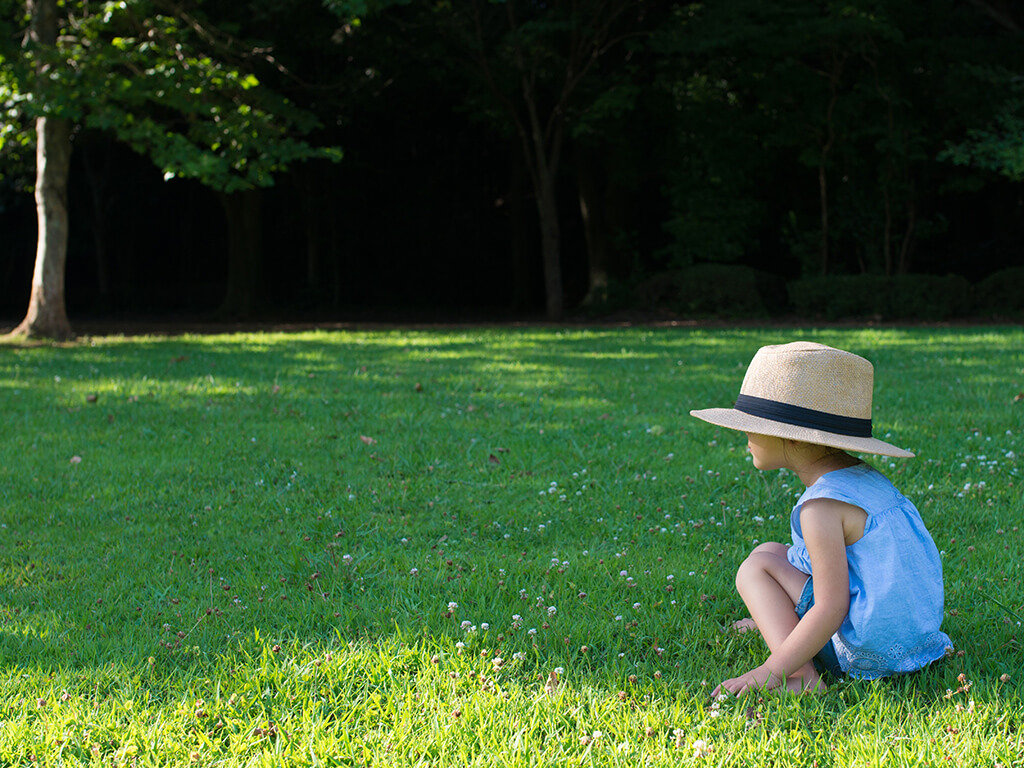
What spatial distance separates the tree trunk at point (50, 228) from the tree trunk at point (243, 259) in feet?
28.4

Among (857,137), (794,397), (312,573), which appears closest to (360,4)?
(312,573)

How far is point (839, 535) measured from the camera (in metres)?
2.70

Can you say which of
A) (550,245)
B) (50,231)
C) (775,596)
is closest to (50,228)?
(50,231)

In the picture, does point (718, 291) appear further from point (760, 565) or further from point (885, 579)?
point (885, 579)

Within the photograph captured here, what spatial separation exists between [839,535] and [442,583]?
→ 175 cm

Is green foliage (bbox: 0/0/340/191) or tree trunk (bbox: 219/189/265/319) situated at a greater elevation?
green foliage (bbox: 0/0/340/191)

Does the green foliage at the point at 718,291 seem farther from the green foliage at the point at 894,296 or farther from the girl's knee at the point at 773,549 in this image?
the girl's knee at the point at 773,549

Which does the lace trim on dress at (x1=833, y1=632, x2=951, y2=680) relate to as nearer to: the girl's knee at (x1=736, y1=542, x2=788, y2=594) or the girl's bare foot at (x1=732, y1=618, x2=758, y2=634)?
the girl's knee at (x1=736, y1=542, x2=788, y2=594)

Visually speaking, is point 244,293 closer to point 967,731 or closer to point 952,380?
point 952,380

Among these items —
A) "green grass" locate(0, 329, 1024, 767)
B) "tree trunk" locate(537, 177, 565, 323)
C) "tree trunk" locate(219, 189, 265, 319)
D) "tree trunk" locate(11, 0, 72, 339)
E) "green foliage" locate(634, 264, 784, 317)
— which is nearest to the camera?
"green grass" locate(0, 329, 1024, 767)

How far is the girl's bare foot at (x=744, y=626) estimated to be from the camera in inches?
130

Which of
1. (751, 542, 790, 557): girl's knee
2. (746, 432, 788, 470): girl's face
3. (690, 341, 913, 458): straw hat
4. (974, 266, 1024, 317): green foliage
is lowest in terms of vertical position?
(751, 542, 790, 557): girl's knee

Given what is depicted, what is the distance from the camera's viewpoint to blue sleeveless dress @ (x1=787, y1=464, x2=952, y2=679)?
9.01ft

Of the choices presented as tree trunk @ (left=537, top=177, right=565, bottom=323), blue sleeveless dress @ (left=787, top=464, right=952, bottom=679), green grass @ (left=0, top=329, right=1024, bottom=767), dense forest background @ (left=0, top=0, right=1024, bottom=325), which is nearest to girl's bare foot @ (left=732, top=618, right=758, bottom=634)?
green grass @ (left=0, top=329, right=1024, bottom=767)
